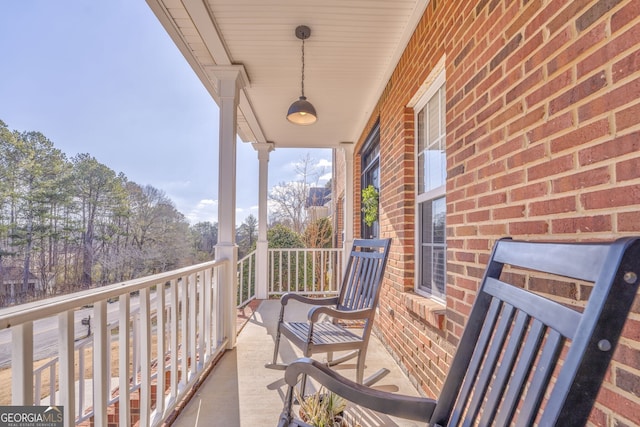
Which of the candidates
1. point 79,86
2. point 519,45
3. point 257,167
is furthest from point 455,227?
point 257,167

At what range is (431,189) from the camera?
2.45 meters

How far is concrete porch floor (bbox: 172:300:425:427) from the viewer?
185cm

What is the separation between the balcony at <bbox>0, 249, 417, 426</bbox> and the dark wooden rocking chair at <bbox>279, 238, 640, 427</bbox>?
26.8 inches

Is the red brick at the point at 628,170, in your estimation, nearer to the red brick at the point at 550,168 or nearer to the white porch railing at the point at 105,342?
the red brick at the point at 550,168

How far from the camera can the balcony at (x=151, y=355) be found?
1.04 m

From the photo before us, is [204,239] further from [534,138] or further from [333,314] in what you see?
[534,138]

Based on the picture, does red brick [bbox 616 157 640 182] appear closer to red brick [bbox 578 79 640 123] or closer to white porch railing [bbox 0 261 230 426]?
red brick [bbox 578 79 640 123]

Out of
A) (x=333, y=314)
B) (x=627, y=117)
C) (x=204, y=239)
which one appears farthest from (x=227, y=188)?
(x=627, y=117)

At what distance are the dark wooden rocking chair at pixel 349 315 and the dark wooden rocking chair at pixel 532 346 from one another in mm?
967

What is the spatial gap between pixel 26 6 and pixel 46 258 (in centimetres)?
112

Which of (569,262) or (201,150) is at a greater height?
(201,150)

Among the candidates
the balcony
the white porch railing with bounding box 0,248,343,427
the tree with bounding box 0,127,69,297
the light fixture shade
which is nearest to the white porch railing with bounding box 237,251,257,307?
the balcony

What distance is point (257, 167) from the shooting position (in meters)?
5.37

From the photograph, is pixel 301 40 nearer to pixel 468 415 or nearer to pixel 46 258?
pixel 46 258
